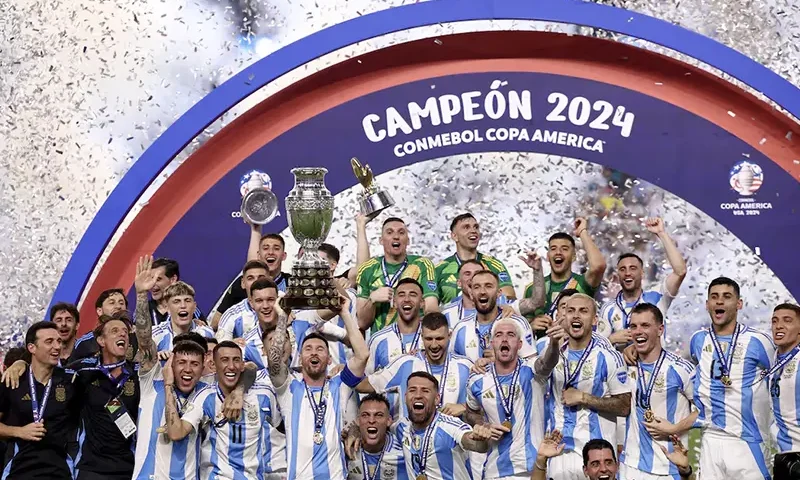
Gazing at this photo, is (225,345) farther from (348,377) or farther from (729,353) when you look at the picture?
(729,353)

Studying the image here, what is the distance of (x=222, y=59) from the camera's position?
365 inches

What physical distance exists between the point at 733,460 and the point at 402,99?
3348mm

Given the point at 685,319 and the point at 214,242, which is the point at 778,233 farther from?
the point at 214,242

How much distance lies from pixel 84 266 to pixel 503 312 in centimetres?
333

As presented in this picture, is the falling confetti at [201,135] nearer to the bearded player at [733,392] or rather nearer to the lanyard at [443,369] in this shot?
the bearded player at [733,392]

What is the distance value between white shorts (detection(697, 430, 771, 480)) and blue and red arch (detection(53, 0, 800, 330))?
65.1 inches

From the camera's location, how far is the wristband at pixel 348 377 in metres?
7.23

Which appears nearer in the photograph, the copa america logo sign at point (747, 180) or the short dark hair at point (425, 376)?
the short dark hair at point (425, 376)

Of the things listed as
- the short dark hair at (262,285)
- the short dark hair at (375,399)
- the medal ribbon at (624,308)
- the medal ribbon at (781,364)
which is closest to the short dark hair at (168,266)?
the short dark hair at (262,285)

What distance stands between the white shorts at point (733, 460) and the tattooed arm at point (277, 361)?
2.52 m

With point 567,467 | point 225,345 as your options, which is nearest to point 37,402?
point 225,345

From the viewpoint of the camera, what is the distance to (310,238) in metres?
5.67

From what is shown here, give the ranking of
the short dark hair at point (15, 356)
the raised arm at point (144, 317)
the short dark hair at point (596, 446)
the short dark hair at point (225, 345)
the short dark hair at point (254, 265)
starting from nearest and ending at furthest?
the short dark hair at point (596, 446), the raised arm at point (144, 317), the short dark hair at point (225, 345), the short dark hair at point (15, 356), the short dark hair at point (254, 265)

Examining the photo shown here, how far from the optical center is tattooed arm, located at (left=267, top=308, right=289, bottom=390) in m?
6.92
